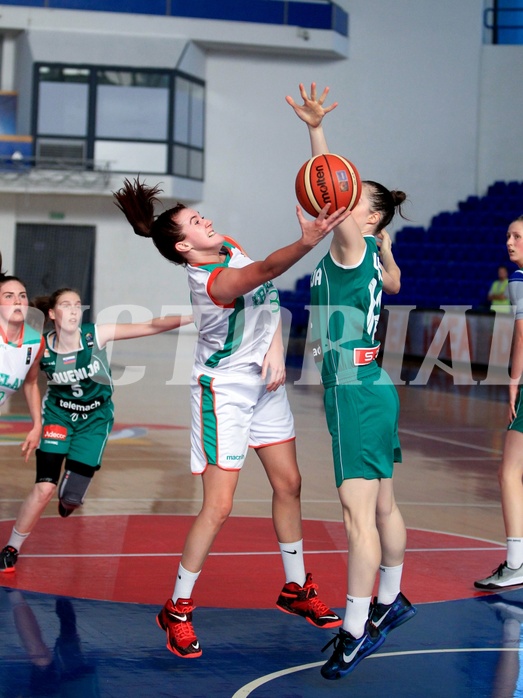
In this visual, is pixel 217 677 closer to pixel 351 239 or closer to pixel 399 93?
pixel 351 239

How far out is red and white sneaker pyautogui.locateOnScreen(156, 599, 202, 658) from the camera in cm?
460

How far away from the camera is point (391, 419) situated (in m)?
4.63

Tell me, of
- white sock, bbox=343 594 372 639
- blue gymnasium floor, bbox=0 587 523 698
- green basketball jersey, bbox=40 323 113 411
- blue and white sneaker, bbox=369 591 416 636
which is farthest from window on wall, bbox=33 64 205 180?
white sock, bbox=343 594 372 639

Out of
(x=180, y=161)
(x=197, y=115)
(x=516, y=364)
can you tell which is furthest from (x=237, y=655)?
(x=197, y=115)

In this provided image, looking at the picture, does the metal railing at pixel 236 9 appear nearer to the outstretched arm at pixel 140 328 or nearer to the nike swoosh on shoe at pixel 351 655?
the outstretched arm at pixel 140 328

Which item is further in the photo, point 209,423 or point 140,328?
point 140,328

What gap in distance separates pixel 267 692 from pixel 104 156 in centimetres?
2509

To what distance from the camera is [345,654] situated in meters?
4.32

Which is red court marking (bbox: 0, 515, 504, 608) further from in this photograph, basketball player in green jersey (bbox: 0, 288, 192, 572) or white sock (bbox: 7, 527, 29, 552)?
basketball player in green jersey (bbox: 0, 288, 192, 572)

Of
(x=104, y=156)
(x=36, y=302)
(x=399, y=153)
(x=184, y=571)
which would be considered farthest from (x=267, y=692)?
(x=399, y=153)

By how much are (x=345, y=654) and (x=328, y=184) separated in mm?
1921

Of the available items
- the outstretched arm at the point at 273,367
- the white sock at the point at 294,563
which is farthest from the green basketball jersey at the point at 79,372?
the white sock at the point at 294,563

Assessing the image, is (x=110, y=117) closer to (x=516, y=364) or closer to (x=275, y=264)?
(x=516, y=364)

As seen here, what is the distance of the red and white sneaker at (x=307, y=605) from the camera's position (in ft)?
16.5
